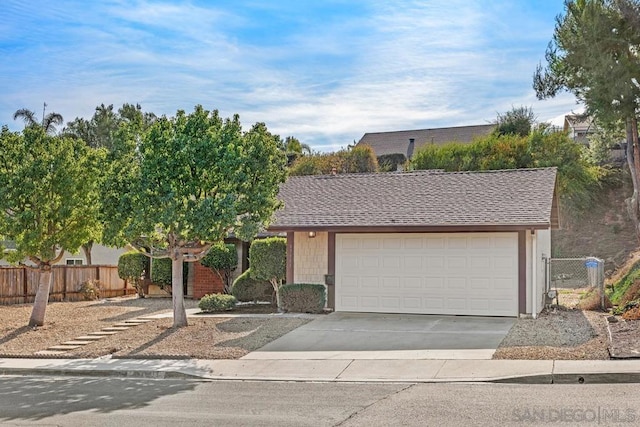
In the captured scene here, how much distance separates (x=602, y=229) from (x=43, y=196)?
32.1m

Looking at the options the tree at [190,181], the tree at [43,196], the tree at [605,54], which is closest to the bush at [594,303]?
the tree at [605,54]

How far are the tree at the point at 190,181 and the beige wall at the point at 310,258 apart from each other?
133 inches

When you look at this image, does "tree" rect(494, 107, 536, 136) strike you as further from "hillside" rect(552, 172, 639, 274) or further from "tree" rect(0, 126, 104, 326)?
"tree" rect(0, 126, 104, 326)

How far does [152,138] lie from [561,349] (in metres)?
9.76

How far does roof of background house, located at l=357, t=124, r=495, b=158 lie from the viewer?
5797 centimetres

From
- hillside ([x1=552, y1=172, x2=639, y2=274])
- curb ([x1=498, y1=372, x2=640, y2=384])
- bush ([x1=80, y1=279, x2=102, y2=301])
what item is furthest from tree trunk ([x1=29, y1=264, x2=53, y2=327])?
hillside ([x1=552, y1=172, x2=639, y2=274])

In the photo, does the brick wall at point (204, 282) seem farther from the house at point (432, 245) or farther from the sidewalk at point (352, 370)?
the sidewalk at point (352, 370)

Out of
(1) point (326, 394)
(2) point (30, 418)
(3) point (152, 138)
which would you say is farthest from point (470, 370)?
(3) point (152, 138)

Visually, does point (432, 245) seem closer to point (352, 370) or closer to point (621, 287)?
point (352, 370)

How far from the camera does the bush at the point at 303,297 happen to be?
63.0 feet

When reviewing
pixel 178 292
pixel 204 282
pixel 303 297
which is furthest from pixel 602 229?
pixel 178 292

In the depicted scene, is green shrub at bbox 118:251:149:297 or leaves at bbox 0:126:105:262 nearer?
leaves at bbox 0:126:105:262

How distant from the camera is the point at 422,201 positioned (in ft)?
65.8

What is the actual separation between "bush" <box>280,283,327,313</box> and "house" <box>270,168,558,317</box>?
0.41 m
